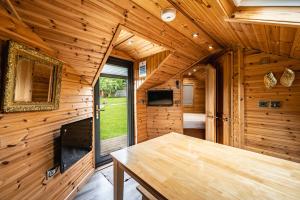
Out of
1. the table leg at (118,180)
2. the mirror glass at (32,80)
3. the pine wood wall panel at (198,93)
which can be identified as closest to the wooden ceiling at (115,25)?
the mirror glass at (32,80)

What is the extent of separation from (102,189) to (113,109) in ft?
5.38

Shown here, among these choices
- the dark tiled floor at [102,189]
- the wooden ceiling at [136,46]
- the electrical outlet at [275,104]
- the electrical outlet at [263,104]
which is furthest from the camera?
the wooden ceiling at [136,46]

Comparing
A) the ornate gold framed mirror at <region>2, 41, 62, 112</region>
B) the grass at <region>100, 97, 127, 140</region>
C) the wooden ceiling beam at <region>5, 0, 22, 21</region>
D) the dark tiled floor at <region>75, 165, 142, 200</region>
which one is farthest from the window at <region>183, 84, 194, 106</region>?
the wooden ceiling beam at <region>5, 0, 22, 21</region>

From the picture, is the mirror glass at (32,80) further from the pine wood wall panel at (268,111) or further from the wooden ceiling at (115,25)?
the pine wood wall panel at (268,111)

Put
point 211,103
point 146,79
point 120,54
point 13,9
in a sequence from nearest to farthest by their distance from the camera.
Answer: point 13,9, point 211,103, point 120,54, point 146,79

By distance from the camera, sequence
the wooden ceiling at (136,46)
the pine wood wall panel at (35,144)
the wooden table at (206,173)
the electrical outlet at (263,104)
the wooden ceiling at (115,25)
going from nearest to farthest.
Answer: the wooden table at (206,173) → the pine wood wall panel at (35,144) → the wooden ceiling at (115,25) → the electrical outlet at (263,104) → the wooden ceiling at (136,46)

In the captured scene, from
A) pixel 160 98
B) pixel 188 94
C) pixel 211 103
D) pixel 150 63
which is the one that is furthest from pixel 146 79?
pixel 188 94

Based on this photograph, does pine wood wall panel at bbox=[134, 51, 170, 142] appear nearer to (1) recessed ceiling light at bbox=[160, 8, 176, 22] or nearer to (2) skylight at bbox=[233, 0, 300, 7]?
(1) recessed ceiling light at bbox=[160, 8, 176, 22]

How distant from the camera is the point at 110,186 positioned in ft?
7.86

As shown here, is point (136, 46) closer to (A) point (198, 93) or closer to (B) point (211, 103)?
(B) point (211, 103)

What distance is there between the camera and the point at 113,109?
340 cm

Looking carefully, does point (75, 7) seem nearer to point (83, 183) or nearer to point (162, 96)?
point (83, 183)

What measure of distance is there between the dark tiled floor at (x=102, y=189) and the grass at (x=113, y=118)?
859 mm

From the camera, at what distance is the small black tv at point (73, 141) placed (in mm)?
1778
